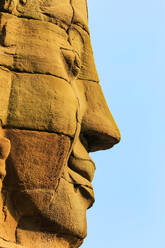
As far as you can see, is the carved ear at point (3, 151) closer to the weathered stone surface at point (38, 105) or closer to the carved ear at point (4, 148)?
the carved ear at point (4, 148)

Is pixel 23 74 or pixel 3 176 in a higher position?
pixel 23 74

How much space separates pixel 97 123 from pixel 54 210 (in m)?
0.98

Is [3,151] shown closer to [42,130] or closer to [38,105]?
[42,130]

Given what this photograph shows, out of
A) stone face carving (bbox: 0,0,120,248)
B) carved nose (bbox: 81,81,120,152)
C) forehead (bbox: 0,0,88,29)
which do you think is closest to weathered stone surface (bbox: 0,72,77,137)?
stone face carving (bbox: 0,0,120,248)

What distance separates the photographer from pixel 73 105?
6.69 metres

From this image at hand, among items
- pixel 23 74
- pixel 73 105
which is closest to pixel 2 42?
pixel 23 74

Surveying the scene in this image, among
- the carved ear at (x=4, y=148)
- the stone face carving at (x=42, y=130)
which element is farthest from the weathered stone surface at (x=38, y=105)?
the carved ear at (x=4, y=148)

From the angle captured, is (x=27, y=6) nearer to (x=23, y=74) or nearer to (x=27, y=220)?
(x=23, y=74)

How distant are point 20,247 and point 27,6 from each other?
A: 6.88 ft

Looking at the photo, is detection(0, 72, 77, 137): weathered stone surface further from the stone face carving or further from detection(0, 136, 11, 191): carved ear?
detection(0, 136, 11, 191): carved ear

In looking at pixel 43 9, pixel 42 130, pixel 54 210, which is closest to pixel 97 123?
pixel 42 130

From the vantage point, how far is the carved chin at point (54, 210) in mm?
6469

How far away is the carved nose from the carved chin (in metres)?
0.56

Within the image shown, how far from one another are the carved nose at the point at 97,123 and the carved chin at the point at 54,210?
22.2 inches
